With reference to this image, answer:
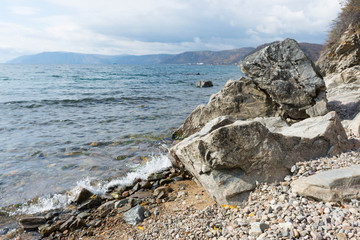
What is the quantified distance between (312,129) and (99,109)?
16.2 metres

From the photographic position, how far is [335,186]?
4.00 meters

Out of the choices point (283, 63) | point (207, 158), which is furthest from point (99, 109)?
point (207, 158)

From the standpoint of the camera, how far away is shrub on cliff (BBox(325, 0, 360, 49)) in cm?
1714

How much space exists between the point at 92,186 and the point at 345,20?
21.0 metres

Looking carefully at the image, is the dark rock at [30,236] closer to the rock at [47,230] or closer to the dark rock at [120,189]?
the rock at [47,230]

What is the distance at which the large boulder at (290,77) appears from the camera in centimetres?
909

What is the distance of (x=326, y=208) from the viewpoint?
3852 mm

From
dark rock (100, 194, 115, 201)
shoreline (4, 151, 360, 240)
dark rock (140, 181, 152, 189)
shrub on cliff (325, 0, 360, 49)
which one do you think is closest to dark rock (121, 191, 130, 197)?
shoreline (4, 151, 360, 240)

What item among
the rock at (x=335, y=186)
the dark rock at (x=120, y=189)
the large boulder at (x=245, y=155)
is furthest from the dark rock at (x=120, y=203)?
the rock at (x=335, y=186)

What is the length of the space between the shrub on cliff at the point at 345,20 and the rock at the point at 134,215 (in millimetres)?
19058

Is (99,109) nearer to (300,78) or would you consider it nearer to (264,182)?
(300,78)

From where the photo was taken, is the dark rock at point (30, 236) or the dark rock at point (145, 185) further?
the dark rock at point (145, 185)

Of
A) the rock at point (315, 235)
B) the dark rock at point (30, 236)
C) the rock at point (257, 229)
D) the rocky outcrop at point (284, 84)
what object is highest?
the rocky outcrop at point (284, 84)

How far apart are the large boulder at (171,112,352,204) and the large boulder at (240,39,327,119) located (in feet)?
12.7
